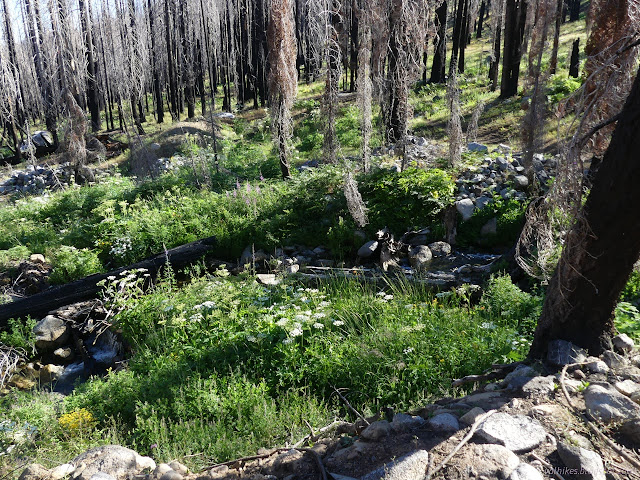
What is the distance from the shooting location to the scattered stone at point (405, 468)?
254 centimetres

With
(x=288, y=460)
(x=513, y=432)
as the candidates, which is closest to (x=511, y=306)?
(x=513, y=432)

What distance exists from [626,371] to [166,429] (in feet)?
12.2

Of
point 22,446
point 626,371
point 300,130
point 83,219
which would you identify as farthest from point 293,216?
point 300,130

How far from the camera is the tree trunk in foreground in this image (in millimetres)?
2930

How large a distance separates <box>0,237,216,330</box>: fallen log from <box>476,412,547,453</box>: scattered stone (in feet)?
17.6

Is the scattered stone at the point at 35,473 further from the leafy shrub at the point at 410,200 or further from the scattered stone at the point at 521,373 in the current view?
the leafy shrub at the point at 410,200

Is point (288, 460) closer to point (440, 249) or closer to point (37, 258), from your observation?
point (440, 249)

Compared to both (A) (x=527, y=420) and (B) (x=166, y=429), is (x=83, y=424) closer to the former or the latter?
(B) (x=166, y=429)

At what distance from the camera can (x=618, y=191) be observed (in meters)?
2.99

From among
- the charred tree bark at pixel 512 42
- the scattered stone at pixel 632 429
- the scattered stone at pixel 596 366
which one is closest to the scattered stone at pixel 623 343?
the scattered stone at pixel 596 366

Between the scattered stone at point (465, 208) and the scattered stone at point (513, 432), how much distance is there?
610 cm

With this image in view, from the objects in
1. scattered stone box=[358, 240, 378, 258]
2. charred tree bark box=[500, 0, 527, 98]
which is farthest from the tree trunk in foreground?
charred tree bark box=[500, 0, 527, 98]

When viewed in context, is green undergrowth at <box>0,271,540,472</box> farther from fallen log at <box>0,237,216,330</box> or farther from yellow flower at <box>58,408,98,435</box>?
fallen log at <box>0,237,216,330</box>

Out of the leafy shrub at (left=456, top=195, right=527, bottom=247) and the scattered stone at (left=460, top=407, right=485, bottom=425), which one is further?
the leafy shrub at (left=456, top=195, right=527, bottom=247)
